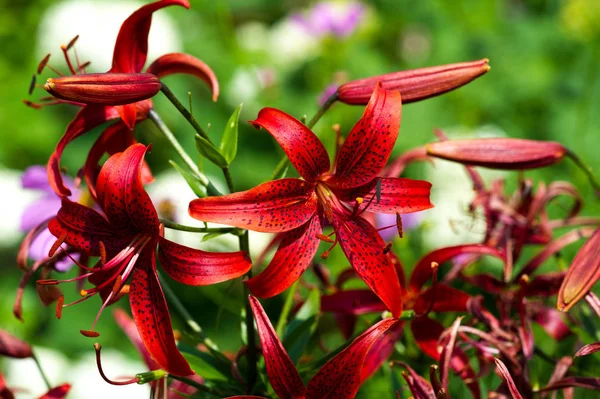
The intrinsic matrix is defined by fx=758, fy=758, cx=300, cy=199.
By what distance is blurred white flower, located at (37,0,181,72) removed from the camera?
1585 millimetres

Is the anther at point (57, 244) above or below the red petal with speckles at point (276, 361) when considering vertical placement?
above

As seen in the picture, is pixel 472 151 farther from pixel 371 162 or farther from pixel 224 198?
pixel 224 198

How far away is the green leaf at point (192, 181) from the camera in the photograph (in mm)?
469

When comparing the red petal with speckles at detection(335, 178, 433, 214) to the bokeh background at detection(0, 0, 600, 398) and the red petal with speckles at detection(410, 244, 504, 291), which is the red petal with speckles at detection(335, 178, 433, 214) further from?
the bokeh background at detection(0, 0, 600, 398)

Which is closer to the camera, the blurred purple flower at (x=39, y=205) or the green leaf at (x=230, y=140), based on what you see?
the green leaf at (x=230, y=140)

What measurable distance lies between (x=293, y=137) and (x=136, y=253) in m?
0.12

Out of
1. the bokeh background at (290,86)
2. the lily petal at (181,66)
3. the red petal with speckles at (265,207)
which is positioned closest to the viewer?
the red petal with speckles at (265,207)

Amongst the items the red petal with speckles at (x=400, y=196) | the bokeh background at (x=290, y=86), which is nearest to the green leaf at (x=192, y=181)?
the red petal with speckles at (x=400, y=196)

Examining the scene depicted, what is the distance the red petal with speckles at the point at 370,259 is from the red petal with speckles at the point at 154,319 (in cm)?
11

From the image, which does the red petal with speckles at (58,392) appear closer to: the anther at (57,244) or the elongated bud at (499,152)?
the anther at (57,244)

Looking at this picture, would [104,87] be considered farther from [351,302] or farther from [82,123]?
[351,302]

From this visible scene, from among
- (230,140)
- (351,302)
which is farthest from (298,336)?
(230,140)

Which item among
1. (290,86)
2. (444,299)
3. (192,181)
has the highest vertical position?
(192,181)

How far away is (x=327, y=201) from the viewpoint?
49cm
